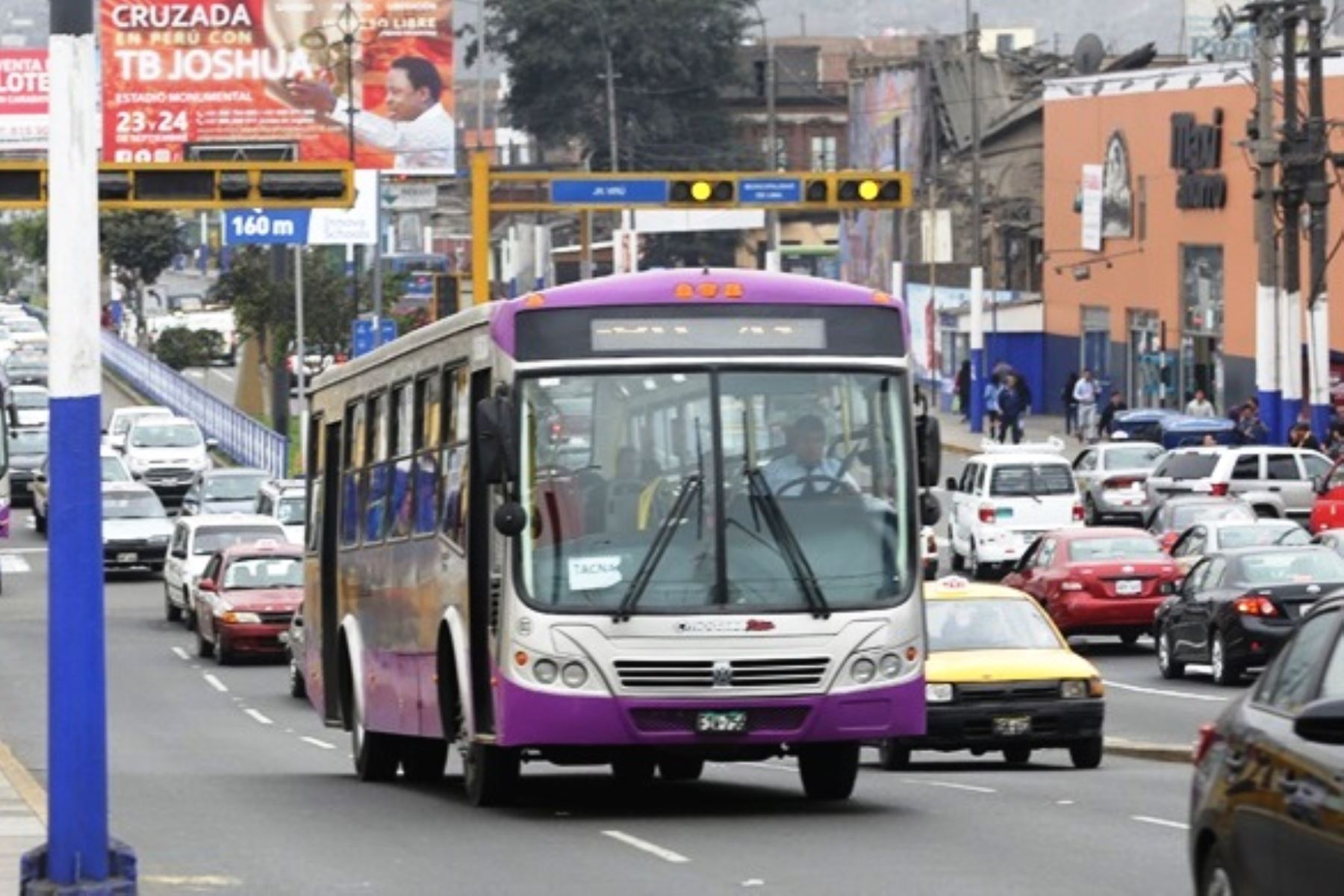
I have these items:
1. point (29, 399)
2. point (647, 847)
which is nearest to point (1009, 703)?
point (647, 847)

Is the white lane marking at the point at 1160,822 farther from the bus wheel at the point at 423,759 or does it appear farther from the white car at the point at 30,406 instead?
the white car at the point at 30,406

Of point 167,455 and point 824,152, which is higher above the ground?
point 824,152

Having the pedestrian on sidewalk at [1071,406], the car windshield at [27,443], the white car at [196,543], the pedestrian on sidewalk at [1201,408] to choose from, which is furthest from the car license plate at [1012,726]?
the pedestrian on sidewalk at [1071,406]

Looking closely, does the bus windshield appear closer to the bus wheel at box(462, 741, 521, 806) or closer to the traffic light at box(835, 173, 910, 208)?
the bus wheel at box(462, 741, 521, 806)

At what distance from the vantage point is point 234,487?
61.6 metres

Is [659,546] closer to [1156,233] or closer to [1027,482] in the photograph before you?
[1027,482]

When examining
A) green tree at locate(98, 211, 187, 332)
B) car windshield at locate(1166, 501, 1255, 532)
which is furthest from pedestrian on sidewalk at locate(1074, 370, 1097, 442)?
green tree at locate(98, 211, 187, 332)

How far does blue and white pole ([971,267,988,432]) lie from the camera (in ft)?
267

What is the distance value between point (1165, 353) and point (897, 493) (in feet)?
203

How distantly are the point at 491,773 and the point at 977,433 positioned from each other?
64.0 m

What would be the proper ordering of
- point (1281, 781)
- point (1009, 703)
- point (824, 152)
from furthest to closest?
point (824, 152) < point (1009, 703) < point (1281, 781)

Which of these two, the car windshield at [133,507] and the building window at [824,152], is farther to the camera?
the building window at [824,152]

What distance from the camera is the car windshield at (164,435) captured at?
70062 mm

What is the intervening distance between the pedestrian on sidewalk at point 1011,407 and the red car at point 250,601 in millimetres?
30268
